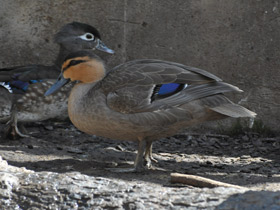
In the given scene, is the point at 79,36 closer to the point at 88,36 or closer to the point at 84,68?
the point at 88,36

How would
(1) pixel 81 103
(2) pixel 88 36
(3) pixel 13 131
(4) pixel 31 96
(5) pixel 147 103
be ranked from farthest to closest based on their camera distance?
(2) pixel 88 36 → (4) pixel 31 96 → (3) pixel 13 131 → (1) pixel 81 103 → (5) pixel 147 103

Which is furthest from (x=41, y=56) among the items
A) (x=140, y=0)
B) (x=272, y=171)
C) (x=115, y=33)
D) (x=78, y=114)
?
(x=272, y=171)

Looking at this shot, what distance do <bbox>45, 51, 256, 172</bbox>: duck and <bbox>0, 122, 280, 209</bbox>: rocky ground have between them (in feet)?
1.16

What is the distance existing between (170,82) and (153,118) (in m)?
0.32

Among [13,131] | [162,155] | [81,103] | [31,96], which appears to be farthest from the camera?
[31,96]

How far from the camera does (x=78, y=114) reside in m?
4.50

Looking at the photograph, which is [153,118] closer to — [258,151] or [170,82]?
[170,82]

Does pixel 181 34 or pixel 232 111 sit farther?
pixel 181 34

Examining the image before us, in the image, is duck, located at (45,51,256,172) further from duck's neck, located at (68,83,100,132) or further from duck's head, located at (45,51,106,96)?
duck's head, located at (45,51,106,96)

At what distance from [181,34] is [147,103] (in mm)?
1748

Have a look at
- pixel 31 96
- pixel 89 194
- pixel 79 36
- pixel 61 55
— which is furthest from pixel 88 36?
pixel 89 194

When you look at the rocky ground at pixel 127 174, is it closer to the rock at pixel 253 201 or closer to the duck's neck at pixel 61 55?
the rock at pixel 253 201

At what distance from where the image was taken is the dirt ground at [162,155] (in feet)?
14.6

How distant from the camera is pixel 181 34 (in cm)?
593
